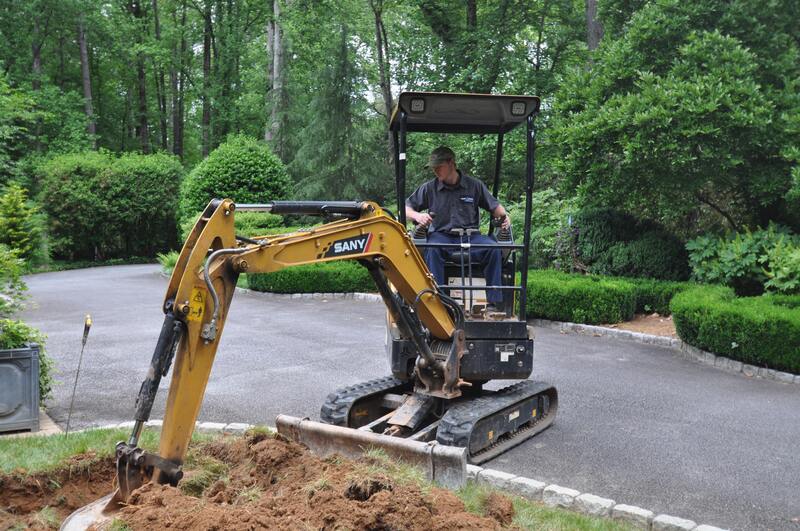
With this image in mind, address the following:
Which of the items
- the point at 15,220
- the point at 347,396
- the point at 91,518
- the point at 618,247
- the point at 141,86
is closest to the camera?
the point at 91,518

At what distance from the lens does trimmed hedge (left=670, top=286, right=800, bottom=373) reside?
8406 mm

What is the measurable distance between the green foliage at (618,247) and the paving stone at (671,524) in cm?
898

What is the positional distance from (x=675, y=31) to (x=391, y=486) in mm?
10730

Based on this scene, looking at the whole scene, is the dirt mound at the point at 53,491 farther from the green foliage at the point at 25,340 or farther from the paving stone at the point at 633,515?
the paving stone at the point at 633,515

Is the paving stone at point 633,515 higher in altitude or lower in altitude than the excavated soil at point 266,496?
lower

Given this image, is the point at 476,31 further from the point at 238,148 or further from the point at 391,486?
the point at 391,486

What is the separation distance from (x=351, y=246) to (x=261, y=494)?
1610 millimetres

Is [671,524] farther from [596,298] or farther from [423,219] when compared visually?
[596,298]

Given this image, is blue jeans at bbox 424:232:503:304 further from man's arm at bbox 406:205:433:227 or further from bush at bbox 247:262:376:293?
bush at bbox 247:262:376:293

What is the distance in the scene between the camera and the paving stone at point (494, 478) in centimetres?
492

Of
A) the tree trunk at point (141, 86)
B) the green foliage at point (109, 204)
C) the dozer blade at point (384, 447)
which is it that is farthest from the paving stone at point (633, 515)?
the tree trunk at point (141, 86)

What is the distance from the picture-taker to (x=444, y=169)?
6.51 m

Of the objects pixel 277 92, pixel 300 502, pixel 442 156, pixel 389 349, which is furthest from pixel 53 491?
pixel 277 92

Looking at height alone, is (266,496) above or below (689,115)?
below
